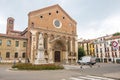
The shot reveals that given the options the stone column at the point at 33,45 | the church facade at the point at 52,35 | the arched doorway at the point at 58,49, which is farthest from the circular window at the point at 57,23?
the stone column at the point at 33,45

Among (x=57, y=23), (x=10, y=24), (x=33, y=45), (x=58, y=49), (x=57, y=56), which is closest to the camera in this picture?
(x=33, y=45)

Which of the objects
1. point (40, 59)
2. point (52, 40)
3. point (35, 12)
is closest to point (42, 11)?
point (35, 12)

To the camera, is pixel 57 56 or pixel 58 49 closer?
pixel 57 56

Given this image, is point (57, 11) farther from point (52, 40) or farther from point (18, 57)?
point (18, 57)

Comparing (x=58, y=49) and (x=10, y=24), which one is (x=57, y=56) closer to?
(x=58, y=49)

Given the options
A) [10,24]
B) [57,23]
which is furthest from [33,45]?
[10,24]

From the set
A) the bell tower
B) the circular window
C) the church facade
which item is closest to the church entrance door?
the church facade

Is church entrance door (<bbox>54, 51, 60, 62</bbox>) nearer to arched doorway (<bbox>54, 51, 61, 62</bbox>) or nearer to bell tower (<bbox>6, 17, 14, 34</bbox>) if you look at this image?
arched doorway (<bbox>54, 51, 61, 62</bbox>)

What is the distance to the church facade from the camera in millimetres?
40969

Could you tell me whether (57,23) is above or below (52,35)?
above

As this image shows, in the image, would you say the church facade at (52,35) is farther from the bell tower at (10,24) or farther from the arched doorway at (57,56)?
the bell tower at (10,24)

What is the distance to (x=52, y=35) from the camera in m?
43.8

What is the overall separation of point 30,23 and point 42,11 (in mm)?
5189

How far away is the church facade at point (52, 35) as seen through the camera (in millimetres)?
40969
